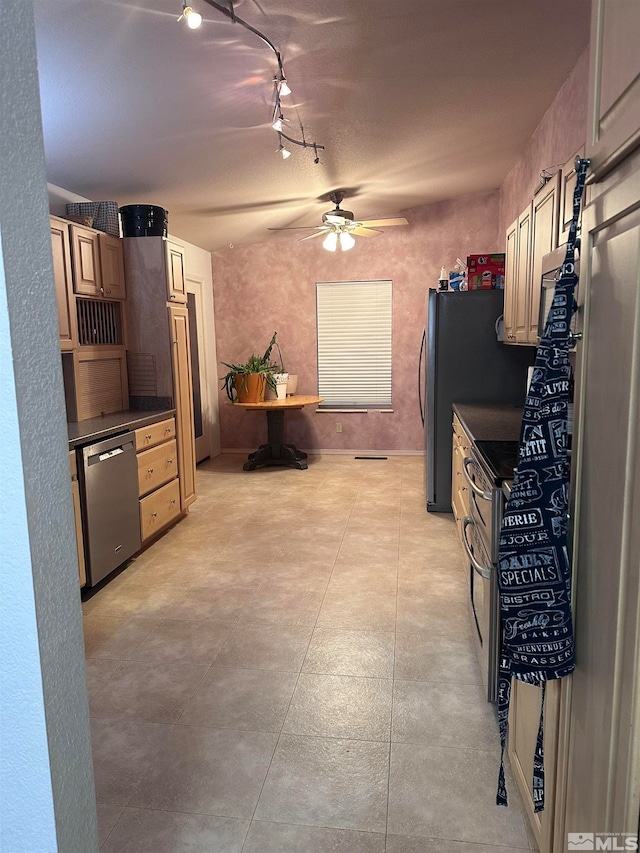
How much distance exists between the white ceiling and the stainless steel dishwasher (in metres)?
1.78

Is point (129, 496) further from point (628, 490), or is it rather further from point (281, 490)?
point (628, 490)

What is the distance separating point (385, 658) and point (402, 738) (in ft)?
1.75

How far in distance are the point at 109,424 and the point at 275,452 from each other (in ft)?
9.83

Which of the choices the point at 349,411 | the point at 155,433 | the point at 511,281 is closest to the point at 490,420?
the point at 511,281

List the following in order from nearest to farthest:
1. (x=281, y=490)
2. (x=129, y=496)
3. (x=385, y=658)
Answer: (x=385, y=658)
(x=129, y=496)
(x=281, y=490)

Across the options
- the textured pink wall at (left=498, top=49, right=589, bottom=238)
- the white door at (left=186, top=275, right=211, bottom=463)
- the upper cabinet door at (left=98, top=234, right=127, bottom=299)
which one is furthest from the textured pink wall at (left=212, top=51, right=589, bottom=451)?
the upper cabinet door at (left=98, top=234, right=127, bottom=299)

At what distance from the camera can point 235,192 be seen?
187 inches

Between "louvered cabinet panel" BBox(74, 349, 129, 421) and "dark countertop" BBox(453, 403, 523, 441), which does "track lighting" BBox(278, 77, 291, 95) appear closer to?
"dark countertop" BBox(453, 403, 523, 441)

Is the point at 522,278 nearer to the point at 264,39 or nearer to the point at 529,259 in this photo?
the point at 529,259

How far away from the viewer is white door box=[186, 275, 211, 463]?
6.57 metres

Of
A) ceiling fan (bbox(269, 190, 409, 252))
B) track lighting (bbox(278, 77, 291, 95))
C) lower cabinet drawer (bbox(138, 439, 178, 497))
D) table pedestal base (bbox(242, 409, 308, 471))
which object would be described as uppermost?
track lighting (bbox(278, 77, 291, 95))

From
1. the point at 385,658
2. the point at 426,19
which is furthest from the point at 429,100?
the point at 385,658

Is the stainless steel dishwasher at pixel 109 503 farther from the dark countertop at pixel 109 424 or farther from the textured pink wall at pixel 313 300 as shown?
the textured pink wall at pixel 313 300

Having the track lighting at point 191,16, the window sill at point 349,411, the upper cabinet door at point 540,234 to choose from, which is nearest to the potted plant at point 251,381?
the window sill at point 349,411
